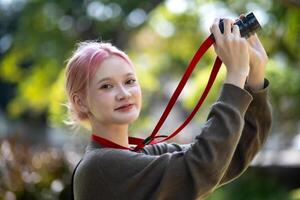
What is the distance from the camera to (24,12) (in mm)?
14305

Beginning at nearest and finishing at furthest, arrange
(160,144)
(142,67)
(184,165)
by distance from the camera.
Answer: (184,165), (160,144), (142,67)

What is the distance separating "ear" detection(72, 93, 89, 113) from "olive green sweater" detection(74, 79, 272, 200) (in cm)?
12

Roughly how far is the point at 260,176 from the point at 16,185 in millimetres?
3842

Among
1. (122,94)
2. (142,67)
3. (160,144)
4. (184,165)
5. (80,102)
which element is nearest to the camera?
(184,165)

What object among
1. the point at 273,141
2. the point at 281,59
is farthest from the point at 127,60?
the point at 281,59

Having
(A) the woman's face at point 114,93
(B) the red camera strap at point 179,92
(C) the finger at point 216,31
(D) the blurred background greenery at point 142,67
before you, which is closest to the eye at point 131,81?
(A) the woman's face at point 114,93

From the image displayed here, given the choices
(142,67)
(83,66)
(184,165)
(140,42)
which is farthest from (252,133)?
(140,42)

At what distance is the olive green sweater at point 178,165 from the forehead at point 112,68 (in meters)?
0.22

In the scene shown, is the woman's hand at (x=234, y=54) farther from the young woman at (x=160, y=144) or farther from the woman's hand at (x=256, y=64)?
the woman's hand at (x=256, y=64)

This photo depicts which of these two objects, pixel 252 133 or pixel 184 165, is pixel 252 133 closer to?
pixel 252 133

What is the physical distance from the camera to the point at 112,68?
1.94 metres

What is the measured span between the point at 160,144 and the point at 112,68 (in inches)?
13.3

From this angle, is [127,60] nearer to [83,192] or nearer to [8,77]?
[83,192]

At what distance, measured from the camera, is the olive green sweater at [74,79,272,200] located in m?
1.74
